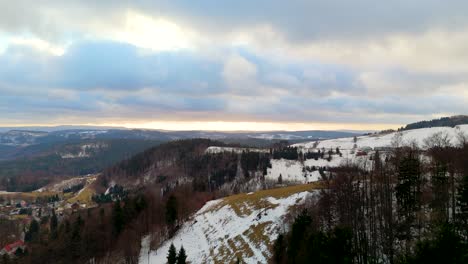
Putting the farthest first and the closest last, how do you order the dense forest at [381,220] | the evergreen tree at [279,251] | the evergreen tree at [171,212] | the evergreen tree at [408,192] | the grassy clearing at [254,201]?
the evergreen tree at [171,212] → the grassy clearing at [254,201] → the evergreen tree at [408,192] → the evergreen tree at [279,251] → the dense forest at [381,220]

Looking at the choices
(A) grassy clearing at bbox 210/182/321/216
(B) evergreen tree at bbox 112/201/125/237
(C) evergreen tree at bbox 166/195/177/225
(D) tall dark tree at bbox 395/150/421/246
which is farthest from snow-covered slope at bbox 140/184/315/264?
(D) tall dark tree at bbox 395/150/421/246

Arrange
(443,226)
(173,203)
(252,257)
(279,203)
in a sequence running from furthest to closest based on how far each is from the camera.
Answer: (173,203) → (279,203) → (252,257) → (443,226)

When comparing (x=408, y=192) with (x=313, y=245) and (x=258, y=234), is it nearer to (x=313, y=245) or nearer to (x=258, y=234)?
(x=313, y=245)

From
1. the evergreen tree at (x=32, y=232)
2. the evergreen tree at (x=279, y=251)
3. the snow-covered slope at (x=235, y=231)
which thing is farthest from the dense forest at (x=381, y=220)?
the evergreen tree at (x=32, y=232)

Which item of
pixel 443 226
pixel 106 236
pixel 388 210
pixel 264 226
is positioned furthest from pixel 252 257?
pixel 106 236

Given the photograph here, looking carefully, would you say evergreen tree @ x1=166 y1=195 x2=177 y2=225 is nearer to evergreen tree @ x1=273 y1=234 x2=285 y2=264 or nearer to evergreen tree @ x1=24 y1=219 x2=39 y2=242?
evergreen tree @ x1=273 y1=234 x2=285 y2=264

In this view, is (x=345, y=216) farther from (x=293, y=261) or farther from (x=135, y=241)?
(x=135, y=241)

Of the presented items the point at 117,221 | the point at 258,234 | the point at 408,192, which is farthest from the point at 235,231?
the point at 408,192

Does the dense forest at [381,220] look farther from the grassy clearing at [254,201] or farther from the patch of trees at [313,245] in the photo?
the grassy clearing at [254,201]
